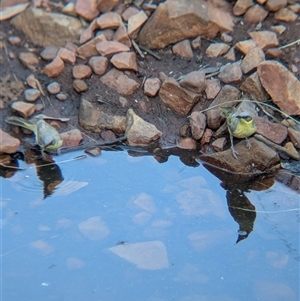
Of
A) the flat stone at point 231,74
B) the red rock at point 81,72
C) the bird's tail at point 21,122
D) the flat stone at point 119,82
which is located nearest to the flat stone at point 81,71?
the red rock at point 81,72

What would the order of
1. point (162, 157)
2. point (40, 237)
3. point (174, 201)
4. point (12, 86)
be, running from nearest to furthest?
point (40, 237) < point (174, 201) < point (162, 157) < point (12, 86)

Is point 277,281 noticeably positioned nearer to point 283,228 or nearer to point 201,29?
point 283,228

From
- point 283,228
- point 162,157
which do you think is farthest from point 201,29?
point 283,228

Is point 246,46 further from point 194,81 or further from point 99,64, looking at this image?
point 99,64

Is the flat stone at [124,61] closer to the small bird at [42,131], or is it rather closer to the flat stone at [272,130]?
the small bird at [42,131]

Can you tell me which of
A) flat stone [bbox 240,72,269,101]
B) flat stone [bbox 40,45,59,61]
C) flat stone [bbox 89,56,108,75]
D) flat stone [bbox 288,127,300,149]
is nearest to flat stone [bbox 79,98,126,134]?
flat stone [bbox 89,56,108,75]

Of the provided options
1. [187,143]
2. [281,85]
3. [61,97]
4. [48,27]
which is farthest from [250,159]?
[48,27]
